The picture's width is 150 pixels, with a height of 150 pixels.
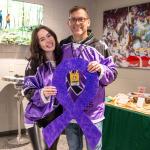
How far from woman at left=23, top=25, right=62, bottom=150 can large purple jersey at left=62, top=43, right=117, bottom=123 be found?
92mm

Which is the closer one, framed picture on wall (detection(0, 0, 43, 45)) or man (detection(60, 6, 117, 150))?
man (detection(60, 6, 117, 150))

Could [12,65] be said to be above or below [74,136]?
above

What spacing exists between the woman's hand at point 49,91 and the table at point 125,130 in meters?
1.40

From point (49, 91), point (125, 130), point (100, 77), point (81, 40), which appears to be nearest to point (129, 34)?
point (125, 130)

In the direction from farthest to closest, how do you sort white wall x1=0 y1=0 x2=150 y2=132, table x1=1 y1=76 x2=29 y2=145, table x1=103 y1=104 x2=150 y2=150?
white wall x1=0 y1=0 x2=150 y2=132
table x1=1 y1=76 x2=29 y2=145
table x1=103 y1=104 x2=150 y2=150

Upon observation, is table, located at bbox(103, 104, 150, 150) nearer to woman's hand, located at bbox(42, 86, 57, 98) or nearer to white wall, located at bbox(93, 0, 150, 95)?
white wall, located at bbox(93, 0, 150, 95)

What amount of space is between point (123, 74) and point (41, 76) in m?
2.60

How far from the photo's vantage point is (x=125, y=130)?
2836 mm

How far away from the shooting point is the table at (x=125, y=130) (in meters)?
2.62

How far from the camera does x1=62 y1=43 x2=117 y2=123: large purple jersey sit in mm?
1538

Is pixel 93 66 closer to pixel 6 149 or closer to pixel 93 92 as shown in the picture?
pixel 93 92

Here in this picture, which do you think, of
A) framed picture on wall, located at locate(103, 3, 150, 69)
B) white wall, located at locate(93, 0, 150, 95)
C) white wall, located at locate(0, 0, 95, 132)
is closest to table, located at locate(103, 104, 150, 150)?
white wall, located at locate(93, 0, 150, 95)

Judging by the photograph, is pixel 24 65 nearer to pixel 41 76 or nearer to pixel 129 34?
pixel 129 34

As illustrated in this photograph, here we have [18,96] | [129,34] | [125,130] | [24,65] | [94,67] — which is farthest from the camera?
[24,65]
